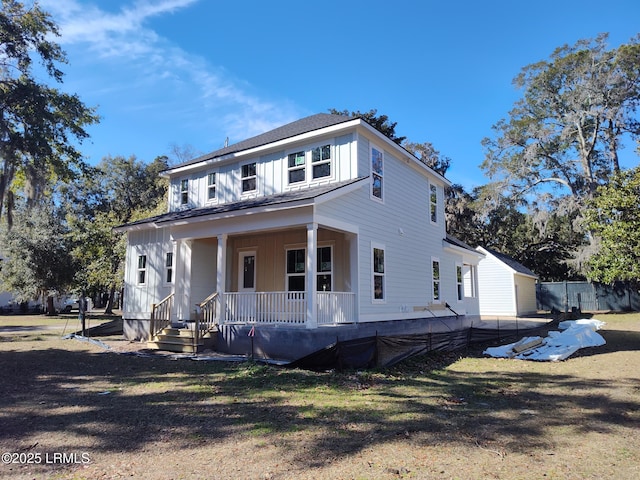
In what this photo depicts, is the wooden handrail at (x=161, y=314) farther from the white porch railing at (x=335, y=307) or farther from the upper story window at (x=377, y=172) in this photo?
the upper story window at (x=377, y=172)

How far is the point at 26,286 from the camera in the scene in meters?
26.2

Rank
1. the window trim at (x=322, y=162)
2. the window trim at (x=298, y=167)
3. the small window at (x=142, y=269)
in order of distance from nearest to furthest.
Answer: the window trim at (x=322, y=162), the window trim at (x=298, y=167), the small window at (x=142, y=269)

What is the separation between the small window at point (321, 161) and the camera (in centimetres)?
1267

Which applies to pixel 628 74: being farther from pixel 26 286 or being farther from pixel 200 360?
pixel 26 286

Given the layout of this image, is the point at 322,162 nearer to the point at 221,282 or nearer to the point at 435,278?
the point at 221,282

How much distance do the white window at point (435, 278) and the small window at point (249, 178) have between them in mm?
7570

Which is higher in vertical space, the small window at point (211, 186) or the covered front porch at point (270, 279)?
the small window at point (211, 186)

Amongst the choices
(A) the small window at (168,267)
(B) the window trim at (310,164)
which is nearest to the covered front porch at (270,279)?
(A) the small window at (168,267)

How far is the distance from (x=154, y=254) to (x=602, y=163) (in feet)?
110

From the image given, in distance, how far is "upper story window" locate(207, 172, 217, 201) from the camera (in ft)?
50.0

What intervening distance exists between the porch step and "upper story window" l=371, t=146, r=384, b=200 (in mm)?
6312

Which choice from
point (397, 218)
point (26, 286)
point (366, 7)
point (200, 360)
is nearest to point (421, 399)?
point (200, 360)

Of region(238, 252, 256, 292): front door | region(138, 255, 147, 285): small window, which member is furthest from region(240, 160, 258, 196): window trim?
region(138, 255, 147, 285): small window

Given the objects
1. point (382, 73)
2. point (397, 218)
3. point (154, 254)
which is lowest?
point (154, 254)
